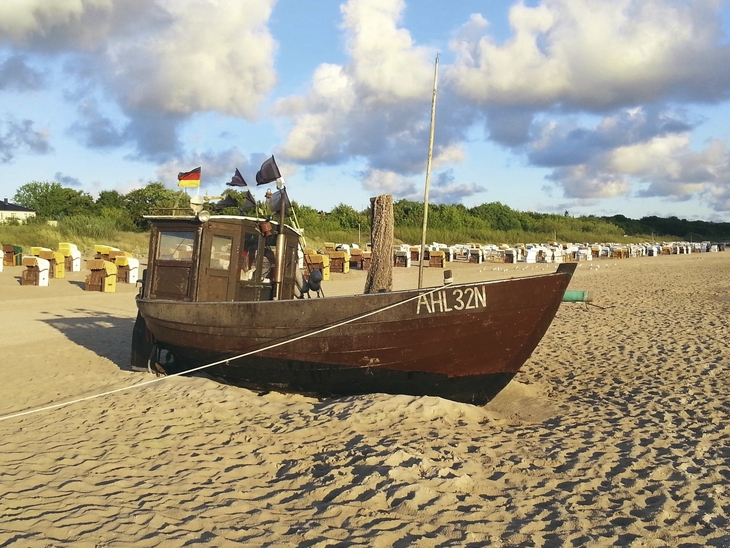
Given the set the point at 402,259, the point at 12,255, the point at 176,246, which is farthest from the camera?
the point at 402,259

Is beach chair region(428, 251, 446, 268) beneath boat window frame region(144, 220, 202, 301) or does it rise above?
above

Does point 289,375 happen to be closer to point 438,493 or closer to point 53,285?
point 438,493

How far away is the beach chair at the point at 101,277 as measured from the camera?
2091 centimetres

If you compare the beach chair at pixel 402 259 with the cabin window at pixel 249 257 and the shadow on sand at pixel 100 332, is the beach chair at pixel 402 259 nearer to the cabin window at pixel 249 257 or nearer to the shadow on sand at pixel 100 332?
the shadow on sand at pixel 100 332

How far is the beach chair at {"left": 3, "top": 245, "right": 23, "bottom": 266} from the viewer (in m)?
28.9

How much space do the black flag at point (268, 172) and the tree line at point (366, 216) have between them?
23.7 m

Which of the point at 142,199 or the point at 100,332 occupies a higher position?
the point at 142,199

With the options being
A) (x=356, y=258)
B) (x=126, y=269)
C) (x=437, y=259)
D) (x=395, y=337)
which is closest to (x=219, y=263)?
(x=395, y=337)

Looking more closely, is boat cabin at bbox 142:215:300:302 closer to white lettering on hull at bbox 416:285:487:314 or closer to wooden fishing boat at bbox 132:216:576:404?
wooden fishing boat at bbox 132:216:576:404

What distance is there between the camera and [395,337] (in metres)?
7.41

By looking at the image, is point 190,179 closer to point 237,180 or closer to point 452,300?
point 237,180

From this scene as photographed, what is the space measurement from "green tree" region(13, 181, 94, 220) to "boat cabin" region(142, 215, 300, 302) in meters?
43.5

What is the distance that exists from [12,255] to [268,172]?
2430cm

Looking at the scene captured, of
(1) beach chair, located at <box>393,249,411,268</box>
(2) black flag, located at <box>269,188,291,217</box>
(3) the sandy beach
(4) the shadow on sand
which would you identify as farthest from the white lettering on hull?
(1) beach chair, located at <box>393,249,411,268</box>
